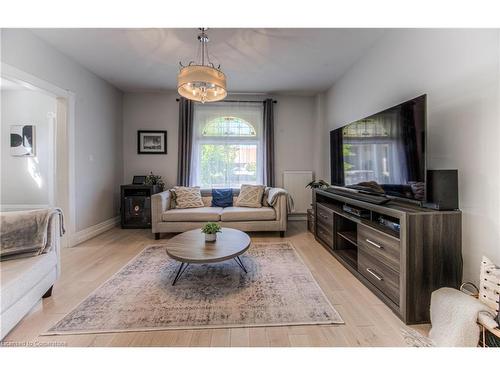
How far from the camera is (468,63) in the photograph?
1.53m

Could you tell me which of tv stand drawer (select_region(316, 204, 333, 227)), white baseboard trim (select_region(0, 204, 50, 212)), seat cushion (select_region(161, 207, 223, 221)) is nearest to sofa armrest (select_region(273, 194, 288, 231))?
tv stand drawer (select_region(316, 204, 333, 227))

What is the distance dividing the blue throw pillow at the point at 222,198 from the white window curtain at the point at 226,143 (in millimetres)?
427

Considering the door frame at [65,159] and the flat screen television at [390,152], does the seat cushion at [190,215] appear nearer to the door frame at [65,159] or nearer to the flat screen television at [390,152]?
the door frame at [65,159]

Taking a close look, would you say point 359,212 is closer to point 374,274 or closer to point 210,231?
point 374,274

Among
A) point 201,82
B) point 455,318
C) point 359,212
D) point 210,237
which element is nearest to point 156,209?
point 210,237

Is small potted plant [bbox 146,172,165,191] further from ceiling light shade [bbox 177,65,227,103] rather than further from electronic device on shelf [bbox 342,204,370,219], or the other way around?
electronic device on shelf [bbox 342,204,370,219]

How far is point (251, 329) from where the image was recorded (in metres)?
1.41

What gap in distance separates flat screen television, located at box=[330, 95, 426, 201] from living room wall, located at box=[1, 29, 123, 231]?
3.73 metres

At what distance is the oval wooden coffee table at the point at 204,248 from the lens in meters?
1.82

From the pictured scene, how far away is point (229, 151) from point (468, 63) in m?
3.47

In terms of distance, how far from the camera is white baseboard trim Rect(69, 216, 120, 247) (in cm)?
307

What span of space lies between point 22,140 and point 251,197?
4.42 m
